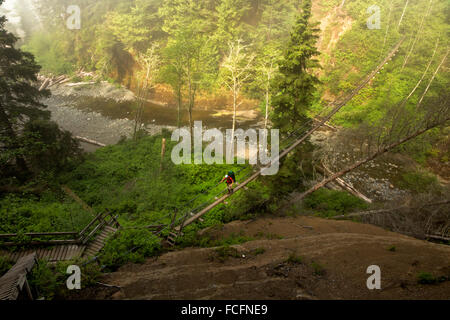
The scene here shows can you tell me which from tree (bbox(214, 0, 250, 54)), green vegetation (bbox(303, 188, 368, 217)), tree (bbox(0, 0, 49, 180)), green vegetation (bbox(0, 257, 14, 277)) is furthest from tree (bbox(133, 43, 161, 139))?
green vegetation (bbox(303, 188, 368, 217))

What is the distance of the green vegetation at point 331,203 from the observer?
15714mm

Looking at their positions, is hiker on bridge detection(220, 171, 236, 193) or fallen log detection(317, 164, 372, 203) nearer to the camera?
hiker on bridge detection(220, 171, 236, 193)

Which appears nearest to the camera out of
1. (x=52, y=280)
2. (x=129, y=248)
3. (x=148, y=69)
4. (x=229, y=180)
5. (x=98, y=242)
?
(x=52, y=280)

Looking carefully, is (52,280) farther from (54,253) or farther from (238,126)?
(238,126)

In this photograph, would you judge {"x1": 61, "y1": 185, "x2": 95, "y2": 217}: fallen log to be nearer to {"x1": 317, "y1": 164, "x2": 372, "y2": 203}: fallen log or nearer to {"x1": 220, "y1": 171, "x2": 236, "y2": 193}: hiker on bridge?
{"x1": 220, "y1": 171, "x2": 236, "y2": 193}: hiker on bridge

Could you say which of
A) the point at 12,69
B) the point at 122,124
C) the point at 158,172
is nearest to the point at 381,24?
the point at 158,172

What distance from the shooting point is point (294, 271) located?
26.4 feet

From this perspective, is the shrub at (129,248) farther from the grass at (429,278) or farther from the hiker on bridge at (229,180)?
the grass at (429,278)

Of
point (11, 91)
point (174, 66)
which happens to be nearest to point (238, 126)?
point (174, 66)

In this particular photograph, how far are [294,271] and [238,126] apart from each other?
79.3 feet

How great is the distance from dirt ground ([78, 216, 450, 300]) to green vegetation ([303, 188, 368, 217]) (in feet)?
16.1

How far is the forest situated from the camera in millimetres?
11656

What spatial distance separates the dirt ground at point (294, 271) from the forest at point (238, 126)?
138 centimetres

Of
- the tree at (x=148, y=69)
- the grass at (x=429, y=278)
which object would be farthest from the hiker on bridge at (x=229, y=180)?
the tree at (x=148, y=69)
